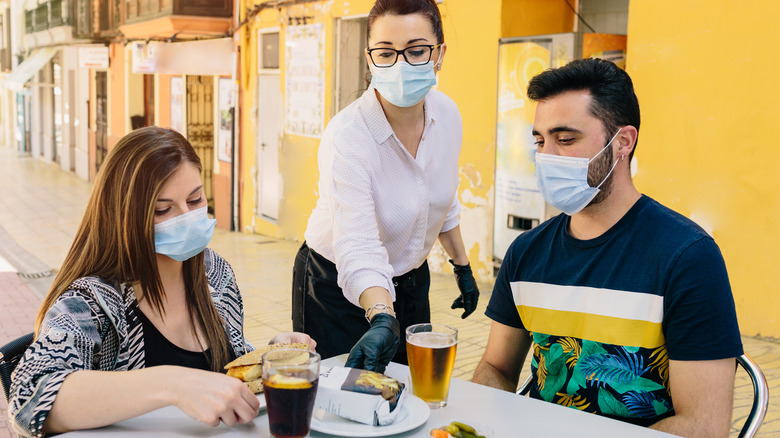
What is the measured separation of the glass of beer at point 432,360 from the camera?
1.89 metres

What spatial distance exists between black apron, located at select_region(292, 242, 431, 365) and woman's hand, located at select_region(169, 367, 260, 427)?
1.26 meters

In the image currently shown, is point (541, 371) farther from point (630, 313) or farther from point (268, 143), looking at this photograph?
point (268, 143)

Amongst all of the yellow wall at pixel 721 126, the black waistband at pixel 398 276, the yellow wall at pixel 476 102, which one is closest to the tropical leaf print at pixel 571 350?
the black waistband at pixel 398 276

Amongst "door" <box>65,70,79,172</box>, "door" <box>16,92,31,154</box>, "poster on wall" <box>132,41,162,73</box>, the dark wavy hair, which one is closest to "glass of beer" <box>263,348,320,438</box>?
the dark wavy hair

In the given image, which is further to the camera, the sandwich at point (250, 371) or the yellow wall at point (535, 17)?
the yellow wall at point (535, 17)

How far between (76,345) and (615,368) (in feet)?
4.40

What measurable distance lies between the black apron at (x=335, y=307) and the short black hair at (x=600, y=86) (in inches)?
38.5

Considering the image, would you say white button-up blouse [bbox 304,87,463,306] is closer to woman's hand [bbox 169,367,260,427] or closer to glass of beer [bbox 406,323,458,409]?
glass of beer [bbox 406,323,458,409]

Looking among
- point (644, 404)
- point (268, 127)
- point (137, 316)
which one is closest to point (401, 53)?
Result: point (137, 316)

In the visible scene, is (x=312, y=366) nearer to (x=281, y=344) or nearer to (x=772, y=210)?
(x=281, y=344)

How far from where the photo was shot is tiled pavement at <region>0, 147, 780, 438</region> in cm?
545

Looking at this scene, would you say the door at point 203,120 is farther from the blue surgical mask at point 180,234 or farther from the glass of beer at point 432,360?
the glass of beer at point 432,360

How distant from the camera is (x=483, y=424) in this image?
1775 mm

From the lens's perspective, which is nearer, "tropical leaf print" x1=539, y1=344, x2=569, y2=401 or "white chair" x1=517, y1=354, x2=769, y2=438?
"white chair" x1=517, y1=354, x2=769, y2=438
